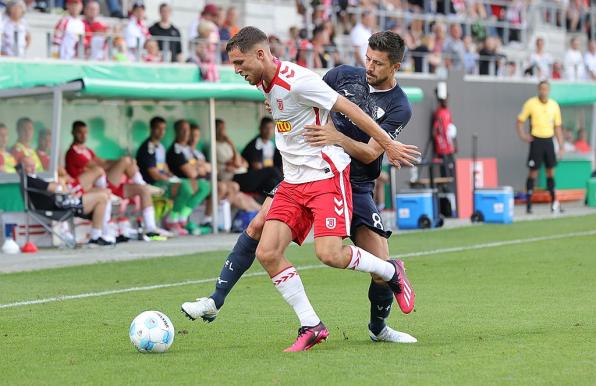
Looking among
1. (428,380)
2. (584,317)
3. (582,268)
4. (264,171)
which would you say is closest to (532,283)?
(582,268)

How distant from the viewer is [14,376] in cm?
712

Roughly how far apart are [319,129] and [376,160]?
27.6 inches

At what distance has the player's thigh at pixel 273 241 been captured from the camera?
8000 mm

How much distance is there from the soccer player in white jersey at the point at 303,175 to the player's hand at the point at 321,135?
79 millimetres

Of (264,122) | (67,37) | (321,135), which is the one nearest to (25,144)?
(67,37)

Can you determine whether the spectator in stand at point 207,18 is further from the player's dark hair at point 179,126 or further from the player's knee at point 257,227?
the player's knee at point 257,227

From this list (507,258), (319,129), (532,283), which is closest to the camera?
(319,129)

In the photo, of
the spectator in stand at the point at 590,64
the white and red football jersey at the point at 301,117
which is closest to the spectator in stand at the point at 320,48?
the spectator in stand at the point at 590,64

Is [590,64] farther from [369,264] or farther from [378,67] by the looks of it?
[369,264]

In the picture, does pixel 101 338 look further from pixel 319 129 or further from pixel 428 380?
pixel 428 380

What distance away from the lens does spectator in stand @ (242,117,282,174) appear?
21516mm

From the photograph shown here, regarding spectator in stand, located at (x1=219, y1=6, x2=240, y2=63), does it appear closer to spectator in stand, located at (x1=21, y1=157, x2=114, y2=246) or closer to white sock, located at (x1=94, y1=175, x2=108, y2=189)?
white sock, located at (x1=94, y1=175, x2=108, y2=189)

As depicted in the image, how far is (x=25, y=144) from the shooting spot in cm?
1812

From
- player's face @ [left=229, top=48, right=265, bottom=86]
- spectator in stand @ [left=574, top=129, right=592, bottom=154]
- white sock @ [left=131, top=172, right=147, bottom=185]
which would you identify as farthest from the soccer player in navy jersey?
spectator in stand @ [left=574, top=129, right=592, bottom=154]
